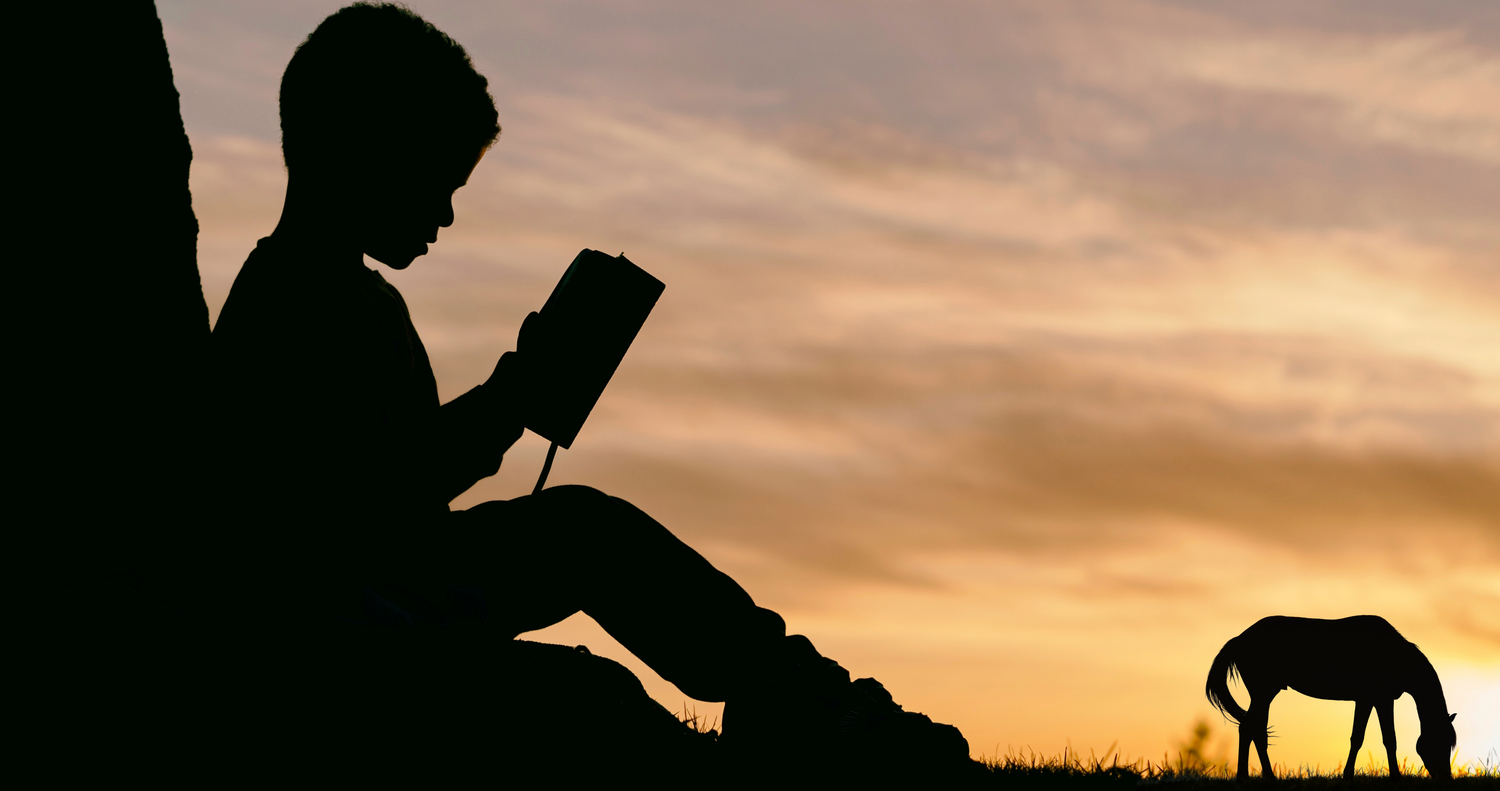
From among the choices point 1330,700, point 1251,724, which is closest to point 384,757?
point 1251,724

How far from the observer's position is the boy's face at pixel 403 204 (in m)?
3.40

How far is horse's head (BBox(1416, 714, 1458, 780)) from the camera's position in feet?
16.4

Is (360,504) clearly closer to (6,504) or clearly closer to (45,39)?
(6,504)

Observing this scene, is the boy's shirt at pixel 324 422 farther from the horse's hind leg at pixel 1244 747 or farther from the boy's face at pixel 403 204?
the horse's hind leg at pixel 1244 747

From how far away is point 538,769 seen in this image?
Result: 3.45m

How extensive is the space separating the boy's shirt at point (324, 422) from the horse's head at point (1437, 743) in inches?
164

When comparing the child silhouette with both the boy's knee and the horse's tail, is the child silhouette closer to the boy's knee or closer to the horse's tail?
the boy's knee

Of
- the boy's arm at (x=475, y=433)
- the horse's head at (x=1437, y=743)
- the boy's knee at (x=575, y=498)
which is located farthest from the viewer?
the horse's head at (x=1437, y=743)

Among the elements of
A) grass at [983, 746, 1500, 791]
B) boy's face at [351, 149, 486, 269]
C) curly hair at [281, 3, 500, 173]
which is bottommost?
grass at [983, 746, 1500, 791]

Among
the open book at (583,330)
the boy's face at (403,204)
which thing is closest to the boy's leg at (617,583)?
the open book at (583,330)

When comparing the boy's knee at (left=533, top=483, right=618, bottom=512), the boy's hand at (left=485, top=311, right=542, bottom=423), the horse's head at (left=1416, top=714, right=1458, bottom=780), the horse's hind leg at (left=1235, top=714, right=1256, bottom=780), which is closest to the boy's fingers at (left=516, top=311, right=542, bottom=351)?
the boy's hand at (left=485, top=311, right=542, bottom=423)

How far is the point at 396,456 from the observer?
10.4ft

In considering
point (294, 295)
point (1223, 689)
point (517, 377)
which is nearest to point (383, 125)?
point (294, 295)

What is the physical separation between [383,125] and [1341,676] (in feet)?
14.7
